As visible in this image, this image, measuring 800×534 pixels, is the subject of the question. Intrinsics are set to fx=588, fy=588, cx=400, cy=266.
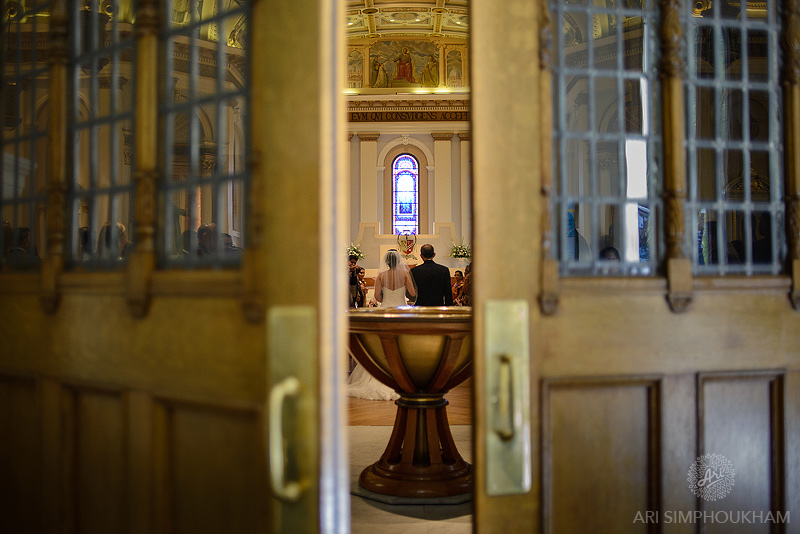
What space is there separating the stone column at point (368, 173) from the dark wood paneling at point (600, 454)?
15100 millimetres

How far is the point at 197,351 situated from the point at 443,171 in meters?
15.4

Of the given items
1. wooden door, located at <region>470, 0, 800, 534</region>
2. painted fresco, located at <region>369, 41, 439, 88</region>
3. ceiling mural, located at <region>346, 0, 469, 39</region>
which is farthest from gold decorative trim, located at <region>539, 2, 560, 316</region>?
painted fresco, located at <region>369, 41, 439, 88</region>

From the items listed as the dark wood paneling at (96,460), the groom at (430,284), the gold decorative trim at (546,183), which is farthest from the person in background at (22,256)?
the groom at (430,284)

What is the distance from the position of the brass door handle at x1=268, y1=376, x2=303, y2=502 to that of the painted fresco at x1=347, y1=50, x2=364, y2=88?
15483 millimetres

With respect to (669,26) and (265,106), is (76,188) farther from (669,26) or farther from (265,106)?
(669,26)

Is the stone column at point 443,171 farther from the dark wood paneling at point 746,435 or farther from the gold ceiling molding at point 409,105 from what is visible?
the dark wood paneling at point 746,435

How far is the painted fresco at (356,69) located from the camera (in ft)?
52.0

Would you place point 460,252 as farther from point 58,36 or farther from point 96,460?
point 96,460

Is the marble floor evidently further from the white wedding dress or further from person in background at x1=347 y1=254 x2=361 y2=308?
person in background at x1=347 y1=254 x2=361 y2=308

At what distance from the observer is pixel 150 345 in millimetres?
1519

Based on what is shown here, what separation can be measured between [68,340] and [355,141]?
15.3 m

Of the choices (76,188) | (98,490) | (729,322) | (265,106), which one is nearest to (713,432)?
(729,322)

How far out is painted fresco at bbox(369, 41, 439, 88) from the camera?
1595cm

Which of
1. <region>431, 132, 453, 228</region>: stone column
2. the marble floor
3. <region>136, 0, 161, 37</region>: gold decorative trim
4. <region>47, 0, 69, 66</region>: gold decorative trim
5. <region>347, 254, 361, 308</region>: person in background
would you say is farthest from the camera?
<region>431, 132, 453, 228</region>: stone column
